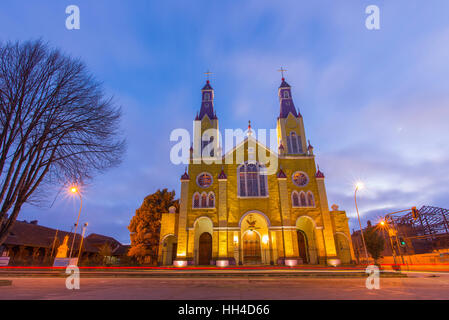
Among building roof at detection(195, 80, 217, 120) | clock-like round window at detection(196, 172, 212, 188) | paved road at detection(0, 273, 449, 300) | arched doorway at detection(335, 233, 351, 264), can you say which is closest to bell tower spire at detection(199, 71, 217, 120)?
building roof at detection(195, 80, 217, 120)

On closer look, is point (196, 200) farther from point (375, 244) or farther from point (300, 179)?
point (375, 244)

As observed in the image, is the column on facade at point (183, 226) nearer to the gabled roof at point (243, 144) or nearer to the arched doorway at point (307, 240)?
the gabled roof at point (243, 144)

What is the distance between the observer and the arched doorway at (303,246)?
24953 millimetres

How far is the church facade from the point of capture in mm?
23594

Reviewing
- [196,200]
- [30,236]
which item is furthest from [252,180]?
[30,236]

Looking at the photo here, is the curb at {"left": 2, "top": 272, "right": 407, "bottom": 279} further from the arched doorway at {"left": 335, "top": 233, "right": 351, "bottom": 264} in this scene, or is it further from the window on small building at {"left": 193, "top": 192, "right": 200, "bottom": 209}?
the window on small building at {"left": 193, "top": 192, "right": 200, "bottom": 209}

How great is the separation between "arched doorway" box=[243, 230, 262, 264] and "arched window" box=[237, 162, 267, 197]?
15.2 ft

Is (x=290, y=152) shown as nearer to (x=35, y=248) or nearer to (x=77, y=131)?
(x=77, y=131)

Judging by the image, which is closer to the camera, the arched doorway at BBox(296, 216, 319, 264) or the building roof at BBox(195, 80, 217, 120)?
the arched doorway at BBox(296, 216, 319, 264)

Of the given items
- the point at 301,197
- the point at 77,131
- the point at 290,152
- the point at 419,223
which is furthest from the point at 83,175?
the point at 419,223

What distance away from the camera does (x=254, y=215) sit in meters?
25.4

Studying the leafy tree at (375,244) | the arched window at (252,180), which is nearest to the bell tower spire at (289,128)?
the arched window at (252,180)

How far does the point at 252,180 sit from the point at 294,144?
8.26 meters
